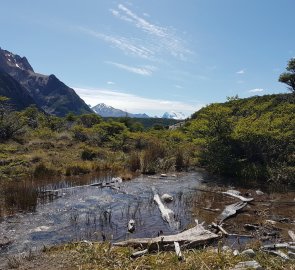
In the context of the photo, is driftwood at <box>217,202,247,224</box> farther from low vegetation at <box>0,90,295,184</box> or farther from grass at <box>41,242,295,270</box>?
low vegetation at <box>0,90,295,184</box>

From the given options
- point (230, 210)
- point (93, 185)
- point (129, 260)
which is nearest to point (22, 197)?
point (93, 185)

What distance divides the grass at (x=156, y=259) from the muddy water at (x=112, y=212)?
4.72 feet

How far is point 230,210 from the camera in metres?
11.7

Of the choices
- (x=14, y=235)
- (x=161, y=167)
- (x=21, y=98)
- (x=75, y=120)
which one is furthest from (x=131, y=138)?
(x=21, y=98)

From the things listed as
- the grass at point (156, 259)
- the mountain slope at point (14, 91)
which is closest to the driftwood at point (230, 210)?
the grass at point (156, 259)

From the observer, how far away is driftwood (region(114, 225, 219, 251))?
7.94 m

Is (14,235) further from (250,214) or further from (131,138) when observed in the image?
(131,138)

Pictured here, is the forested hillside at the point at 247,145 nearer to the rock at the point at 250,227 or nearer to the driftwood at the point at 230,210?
the driftwood at the point at 230,210

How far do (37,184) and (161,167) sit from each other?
7.25m

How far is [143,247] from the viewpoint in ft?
26.0

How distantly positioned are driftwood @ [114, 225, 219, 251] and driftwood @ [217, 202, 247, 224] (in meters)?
1.85

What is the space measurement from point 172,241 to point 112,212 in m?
3.75

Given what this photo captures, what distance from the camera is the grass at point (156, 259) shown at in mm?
6621

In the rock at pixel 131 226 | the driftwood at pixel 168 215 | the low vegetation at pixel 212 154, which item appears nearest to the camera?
the rock at pixel 131 226
